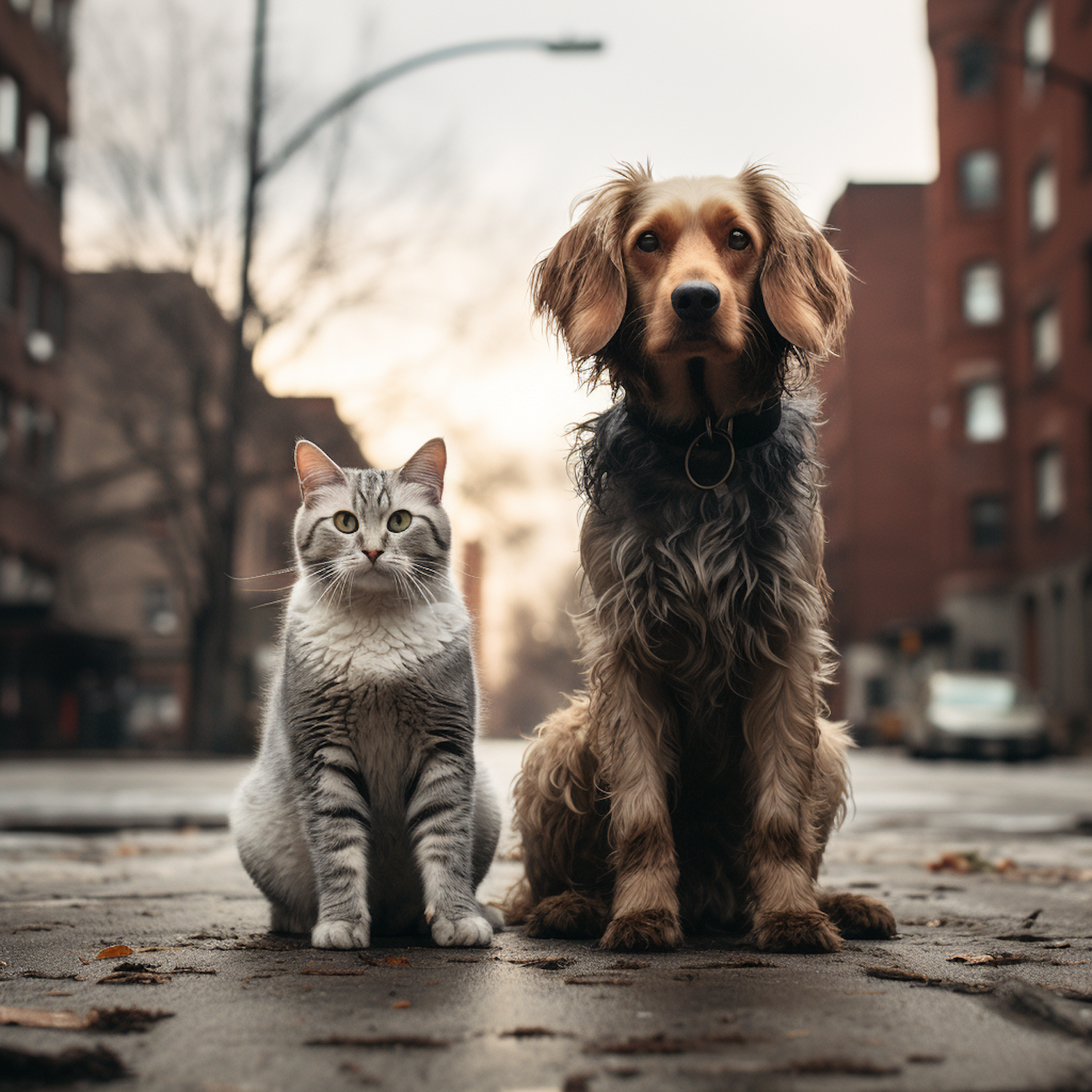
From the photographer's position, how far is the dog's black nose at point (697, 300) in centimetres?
375

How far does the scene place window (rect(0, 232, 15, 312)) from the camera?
1220 inches

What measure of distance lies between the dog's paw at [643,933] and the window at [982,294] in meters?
39.7

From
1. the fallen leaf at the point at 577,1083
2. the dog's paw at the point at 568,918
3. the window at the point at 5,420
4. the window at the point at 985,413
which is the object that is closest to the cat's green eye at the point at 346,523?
the dog's paw at the point at 568,918

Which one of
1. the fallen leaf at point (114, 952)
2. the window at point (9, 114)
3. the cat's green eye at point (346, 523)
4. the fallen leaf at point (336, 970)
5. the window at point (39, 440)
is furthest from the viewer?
the window at point (39, 440)

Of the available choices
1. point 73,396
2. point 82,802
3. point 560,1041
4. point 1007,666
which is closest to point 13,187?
point 73,396

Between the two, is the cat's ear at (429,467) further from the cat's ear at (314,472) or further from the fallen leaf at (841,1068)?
the fallen leaf at (841,1068)

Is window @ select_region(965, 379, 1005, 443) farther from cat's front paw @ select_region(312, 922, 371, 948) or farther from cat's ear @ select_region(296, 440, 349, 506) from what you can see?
cat's front paw @ select_region(312, 922, 371, 948)

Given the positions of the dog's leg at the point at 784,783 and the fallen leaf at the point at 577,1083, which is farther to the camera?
the dog's leg at the point at 784,783

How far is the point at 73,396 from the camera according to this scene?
3556 centimetres

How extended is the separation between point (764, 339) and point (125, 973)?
95.6 inches

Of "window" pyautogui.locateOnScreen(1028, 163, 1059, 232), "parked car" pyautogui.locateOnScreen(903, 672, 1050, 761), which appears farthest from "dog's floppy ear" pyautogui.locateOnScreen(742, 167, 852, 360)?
"window" pyautogui.locateOnScreen(1028, 163, 1059, 232)

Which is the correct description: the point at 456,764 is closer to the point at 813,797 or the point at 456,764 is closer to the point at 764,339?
the point at 813,797

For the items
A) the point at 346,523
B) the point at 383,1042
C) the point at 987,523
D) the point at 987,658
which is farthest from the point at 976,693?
the point at 383,1042

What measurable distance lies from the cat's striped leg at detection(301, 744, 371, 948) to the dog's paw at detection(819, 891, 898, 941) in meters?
A: 1.37
